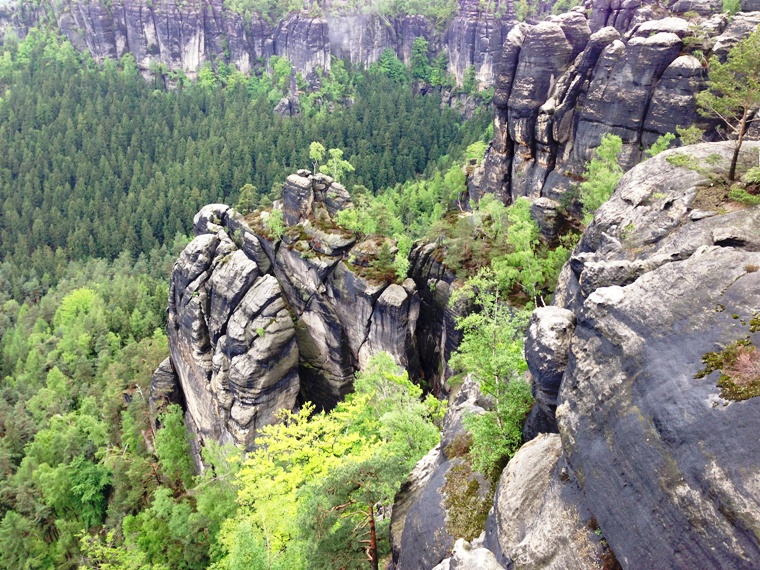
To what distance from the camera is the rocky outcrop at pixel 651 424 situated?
10422mm

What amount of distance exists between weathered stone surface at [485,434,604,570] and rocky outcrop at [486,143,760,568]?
3 cm

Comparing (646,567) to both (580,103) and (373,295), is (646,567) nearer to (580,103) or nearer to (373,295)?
(373,295)

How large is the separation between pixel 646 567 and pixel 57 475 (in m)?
56.3

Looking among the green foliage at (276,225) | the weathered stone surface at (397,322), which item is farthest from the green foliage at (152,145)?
the weathered stone surface at (397,322)

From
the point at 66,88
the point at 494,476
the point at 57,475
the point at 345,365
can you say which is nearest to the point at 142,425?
the point at 57,475

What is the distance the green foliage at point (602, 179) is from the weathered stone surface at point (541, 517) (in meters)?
20.8

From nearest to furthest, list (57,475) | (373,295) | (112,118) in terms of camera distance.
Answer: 1. (373,295)
2. (57,475)
3. (112,118)

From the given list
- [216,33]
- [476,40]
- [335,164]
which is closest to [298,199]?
[335,164]

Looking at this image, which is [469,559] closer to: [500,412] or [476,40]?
[500,412]

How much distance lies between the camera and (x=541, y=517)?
13914mm

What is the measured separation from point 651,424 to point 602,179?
30.8 m

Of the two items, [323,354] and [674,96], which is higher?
[674,96]

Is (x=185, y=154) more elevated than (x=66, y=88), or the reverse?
(x=66, y=88)

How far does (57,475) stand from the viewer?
171 feet
